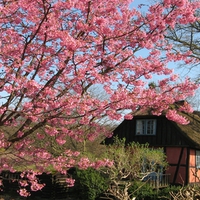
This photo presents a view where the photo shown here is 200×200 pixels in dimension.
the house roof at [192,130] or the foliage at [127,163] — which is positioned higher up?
the house roof at [192,130]

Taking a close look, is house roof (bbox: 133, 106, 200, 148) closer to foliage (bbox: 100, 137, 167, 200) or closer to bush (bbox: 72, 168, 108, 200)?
foliage (bbox: 100, 137, 167, 200)

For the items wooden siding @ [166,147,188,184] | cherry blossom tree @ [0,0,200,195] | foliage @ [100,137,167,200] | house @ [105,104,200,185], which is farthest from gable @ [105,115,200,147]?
cherry blossom tree @ [0,0,200,195]

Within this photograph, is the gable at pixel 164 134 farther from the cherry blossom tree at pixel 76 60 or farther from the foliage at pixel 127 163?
the cherry blossom tree at pixel 76 60

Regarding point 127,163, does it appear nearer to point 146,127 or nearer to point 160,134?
point 160,134

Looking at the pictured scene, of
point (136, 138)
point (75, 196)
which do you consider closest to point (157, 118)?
point (136, 138)

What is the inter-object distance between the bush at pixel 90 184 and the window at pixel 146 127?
6.99 m

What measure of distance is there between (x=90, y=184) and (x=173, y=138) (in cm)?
720

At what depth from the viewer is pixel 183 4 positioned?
22.4 ft

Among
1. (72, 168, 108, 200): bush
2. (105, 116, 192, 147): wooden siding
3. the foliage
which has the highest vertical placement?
(105, 116, 192, 147): wooden siding

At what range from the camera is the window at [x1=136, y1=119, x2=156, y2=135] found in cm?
2105

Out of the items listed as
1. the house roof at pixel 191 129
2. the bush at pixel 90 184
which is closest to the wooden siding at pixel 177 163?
the house roof at pixel 191 129

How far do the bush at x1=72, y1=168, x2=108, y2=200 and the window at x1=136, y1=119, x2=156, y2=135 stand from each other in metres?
6.99

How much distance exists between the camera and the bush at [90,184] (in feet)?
47.3

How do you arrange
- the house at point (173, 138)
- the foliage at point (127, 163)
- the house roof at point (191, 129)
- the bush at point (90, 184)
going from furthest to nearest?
the house at point (173, 138), the house roof at point (191, 129), the bush at point (90, 184), the foliage at point (127, 163)
